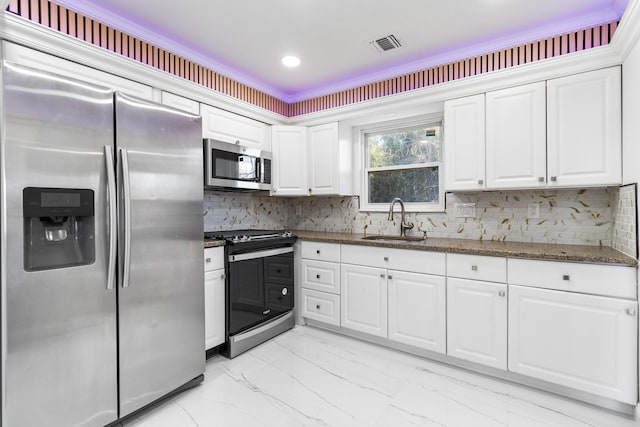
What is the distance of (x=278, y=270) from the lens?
3.00m

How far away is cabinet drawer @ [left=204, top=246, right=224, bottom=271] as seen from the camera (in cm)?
241

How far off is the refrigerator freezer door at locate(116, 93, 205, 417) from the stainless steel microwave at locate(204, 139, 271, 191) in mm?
551

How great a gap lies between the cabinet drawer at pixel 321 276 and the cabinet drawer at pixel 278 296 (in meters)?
→ 0.18

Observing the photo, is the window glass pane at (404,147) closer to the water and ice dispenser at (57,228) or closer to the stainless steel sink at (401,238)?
the stainless steel sink at (401,238)

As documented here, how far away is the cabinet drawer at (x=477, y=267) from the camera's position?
2172mm

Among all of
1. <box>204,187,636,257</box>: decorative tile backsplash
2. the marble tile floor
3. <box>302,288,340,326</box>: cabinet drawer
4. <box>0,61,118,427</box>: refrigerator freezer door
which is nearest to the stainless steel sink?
<box>204,187,636,257</box>: decorative tile backsplash

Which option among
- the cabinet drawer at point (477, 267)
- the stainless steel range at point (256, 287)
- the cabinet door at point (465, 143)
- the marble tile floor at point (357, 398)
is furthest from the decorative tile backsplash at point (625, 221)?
the stainless steel range at point (256, 287)

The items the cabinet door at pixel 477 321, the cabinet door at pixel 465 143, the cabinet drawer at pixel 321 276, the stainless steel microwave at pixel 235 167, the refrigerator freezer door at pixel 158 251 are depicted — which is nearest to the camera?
the refrigerator freezer door at pixel 158 251

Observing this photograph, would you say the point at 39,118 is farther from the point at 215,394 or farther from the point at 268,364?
the point at 268,364

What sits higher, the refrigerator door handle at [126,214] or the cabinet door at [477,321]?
the refrigerator door handle at [126,214]

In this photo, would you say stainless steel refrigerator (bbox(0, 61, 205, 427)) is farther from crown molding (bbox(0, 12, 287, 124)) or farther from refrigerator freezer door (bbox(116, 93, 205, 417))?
crown molding (bbox(0, 12, 287, 124))

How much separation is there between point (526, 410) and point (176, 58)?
3.46 meters

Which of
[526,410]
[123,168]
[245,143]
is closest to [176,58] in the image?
[245,143]

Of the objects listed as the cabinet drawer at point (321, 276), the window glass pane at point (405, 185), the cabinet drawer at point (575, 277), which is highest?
the window glass pane at point (405, 185)
